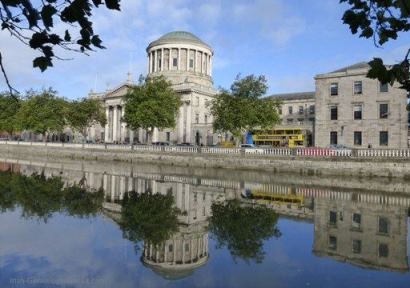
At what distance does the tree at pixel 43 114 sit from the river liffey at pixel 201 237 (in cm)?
4943

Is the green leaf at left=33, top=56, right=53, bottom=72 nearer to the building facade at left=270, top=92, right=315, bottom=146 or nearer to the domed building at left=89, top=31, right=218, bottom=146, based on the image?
the domed building at left=89, top=31, right=218, bottom=146

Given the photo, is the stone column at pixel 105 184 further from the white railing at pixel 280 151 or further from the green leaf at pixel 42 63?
the green leaf at pixel 42 63

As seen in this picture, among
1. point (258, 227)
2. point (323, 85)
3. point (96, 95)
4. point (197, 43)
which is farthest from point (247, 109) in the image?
point (96, 95)

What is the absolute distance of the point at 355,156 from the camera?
118ft

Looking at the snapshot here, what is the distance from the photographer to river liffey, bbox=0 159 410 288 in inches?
406

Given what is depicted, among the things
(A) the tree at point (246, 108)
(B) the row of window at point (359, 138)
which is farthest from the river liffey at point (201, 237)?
(B) the row of window at point (359, 138)

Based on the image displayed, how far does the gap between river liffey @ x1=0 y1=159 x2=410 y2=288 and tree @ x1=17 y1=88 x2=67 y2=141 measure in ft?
162

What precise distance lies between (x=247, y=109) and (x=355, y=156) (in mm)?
16118

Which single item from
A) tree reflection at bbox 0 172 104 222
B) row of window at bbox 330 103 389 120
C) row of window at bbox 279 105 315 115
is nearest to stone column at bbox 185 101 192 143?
row of window at bbox 279 105 315 115

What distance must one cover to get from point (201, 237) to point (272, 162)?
2620cm

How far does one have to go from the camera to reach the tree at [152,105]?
186 feet

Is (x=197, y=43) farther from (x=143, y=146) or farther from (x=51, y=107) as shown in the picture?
(x=143, y=146)

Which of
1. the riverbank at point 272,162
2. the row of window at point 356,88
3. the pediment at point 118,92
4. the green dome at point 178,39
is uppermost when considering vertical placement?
the green dome at point 178,39

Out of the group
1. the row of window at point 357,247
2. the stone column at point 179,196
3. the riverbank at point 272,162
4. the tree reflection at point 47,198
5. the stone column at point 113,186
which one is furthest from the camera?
the riverbank at point 272,162
